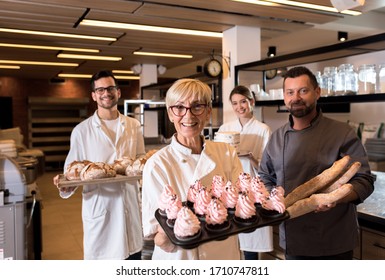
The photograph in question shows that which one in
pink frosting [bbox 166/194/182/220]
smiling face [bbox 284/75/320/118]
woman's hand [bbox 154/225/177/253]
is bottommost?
woman's hand [bbox 154/225/177/253]

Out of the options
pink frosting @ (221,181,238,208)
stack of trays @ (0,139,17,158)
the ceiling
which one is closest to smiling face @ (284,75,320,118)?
pink frosting @ (221,181,238,208)

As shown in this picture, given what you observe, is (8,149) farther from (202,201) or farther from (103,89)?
(202,201)

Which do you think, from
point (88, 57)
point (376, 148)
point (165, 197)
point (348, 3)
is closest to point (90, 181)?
point (165, 197)

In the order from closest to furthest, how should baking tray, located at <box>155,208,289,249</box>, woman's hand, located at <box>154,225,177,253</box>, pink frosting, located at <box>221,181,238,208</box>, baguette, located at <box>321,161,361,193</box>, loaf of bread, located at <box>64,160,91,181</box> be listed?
baking tray, located at <box>155,208,289,249</box> → woman's hand, located at <box>154,225,177,253</box> → pink frosting, located at <box>221,181,238,208</box> → baguette, located at <box>321,161,361,193</box> → loaf of bread, located at <box>64,160,91,181</box>

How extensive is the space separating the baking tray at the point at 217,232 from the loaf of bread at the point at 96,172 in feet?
2.37

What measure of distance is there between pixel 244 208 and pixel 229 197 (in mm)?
86

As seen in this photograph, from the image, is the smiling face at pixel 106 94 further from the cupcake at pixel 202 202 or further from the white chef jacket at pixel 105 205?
the cupcake at pixel 202 202

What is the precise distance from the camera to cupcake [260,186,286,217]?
126 centimetres

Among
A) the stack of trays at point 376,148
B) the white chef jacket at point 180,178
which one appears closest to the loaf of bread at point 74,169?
the white chef jacket at point 180,178

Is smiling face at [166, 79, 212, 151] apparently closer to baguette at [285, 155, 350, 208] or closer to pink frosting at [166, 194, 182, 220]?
pink frosting at [166, 194, 182, 220]

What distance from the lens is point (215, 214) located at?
3.92ft

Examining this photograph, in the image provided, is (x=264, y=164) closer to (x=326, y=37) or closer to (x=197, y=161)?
(x=197, y=161)

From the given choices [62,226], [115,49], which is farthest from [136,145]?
[115,49]

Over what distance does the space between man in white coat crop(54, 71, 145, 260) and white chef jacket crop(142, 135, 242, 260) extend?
897mm
